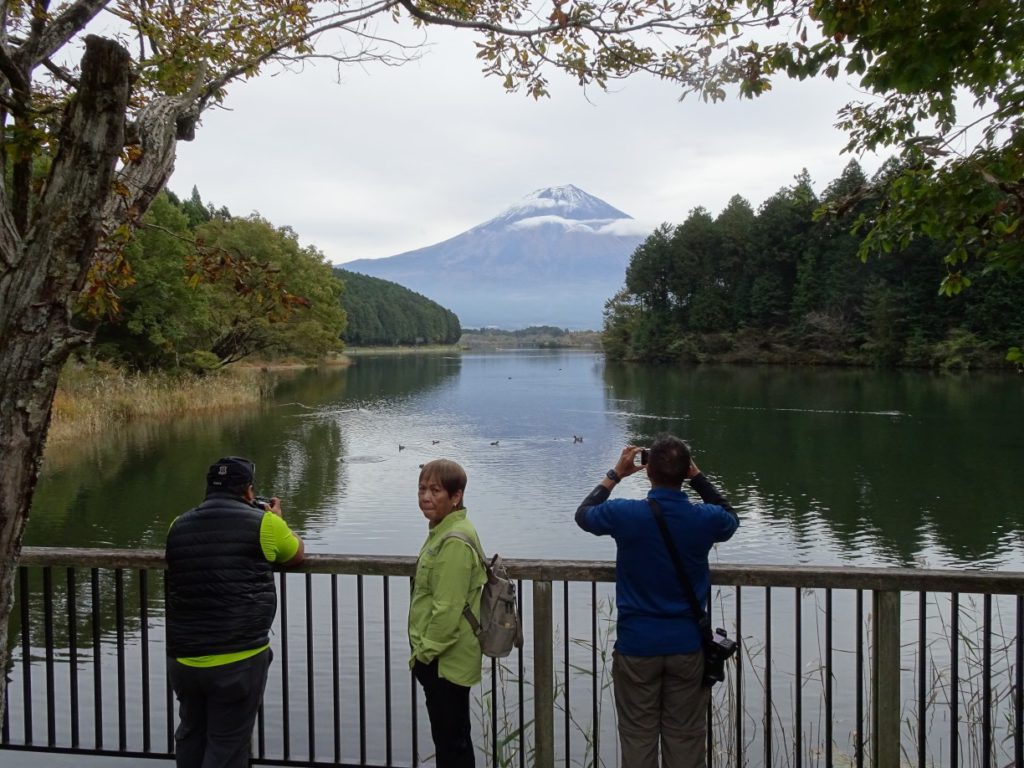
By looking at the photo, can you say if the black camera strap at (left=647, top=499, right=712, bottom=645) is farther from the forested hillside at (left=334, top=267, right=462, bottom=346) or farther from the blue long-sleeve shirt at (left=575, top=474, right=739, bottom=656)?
the forested hillside at (left=334, top=267, right=462, bottom=346)

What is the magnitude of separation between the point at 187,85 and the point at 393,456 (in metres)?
19.6

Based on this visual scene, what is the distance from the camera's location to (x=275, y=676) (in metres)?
→ 8.51

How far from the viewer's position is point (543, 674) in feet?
12.6

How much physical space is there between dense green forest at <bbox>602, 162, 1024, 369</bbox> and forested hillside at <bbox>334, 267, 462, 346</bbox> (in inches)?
2400

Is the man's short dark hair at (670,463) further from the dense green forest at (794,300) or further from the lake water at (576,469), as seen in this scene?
the dense green forest at (794,300)

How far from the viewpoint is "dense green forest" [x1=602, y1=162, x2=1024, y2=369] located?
61.3m

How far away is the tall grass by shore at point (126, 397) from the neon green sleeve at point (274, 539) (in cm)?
2176

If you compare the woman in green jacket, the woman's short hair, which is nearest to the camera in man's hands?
the woman in green jacket

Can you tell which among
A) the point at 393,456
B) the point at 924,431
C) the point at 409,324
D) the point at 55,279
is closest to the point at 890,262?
the point at 924,431

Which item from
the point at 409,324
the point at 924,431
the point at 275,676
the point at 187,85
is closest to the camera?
the point at 187,85

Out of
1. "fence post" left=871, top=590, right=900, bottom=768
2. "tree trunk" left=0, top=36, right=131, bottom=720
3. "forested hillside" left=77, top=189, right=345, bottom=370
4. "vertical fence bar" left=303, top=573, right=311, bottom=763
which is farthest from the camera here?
"forested hillside" left=77, top=189, right=345, bottom=370

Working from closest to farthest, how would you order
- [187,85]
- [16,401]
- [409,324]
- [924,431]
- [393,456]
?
[16,401], [187,85], [393,456], [924,431], [409,324]

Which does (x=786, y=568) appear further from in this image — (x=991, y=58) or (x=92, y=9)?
(x=92, y=9)

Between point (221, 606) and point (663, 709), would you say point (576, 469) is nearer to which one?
point (663, 709)
